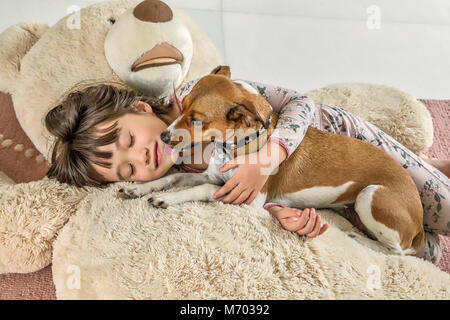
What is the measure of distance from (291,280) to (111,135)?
2.61 feet

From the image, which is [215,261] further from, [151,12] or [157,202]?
[151,12]

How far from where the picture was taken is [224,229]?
1.33 metres

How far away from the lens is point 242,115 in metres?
1.48

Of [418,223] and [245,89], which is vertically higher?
[245,89]

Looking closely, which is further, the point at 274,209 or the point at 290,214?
the point at 274,209

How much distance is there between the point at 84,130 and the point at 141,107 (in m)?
0.24

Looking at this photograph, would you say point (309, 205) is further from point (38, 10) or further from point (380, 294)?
point (38, 10)

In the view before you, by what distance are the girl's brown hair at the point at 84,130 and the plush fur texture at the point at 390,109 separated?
1.02m

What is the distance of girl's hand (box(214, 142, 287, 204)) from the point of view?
1.49 meters

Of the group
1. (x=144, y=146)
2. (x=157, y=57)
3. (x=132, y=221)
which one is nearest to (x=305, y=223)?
(x=132, y=221)

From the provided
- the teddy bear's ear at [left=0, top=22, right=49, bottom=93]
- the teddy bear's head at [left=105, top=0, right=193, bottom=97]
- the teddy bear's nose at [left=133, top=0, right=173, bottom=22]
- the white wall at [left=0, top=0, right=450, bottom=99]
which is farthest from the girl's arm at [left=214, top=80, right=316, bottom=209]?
the white wall at [left=0, top=0, right=450, bottom=99]

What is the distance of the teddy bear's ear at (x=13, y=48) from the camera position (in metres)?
1.98

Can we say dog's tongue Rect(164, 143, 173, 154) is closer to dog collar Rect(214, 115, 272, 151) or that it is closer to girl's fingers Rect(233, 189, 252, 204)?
dog collar Rect(214, 115, 272, 151)
